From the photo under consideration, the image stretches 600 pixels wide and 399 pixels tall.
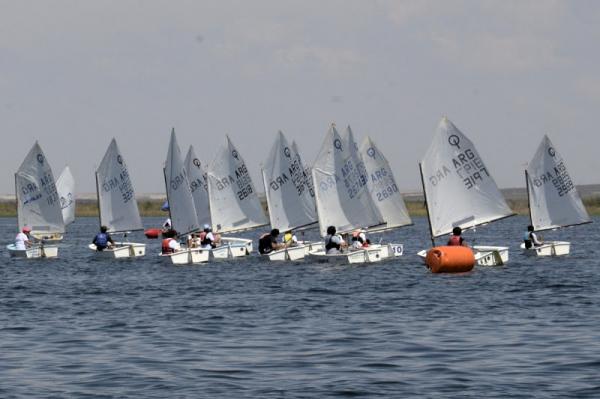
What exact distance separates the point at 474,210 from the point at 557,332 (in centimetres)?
2732

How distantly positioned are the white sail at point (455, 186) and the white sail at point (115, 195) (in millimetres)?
24766

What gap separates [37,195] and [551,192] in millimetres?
31249

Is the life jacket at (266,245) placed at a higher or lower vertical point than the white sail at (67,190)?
lower

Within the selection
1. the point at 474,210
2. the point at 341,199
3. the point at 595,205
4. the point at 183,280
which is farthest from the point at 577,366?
the point at 595,205

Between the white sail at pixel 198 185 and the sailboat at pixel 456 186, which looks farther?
the white sail at pixel 198 185

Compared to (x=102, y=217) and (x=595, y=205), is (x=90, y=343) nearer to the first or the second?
(x=102, y=217)

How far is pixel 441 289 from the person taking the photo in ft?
139

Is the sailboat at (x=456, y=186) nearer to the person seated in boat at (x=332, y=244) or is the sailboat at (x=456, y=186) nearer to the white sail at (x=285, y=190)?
the person seated in boat at (x=332, y=244)

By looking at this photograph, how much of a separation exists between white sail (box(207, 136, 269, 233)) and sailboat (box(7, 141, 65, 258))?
36.3ft

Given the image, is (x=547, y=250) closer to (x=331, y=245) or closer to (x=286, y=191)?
(x=331, y=245)

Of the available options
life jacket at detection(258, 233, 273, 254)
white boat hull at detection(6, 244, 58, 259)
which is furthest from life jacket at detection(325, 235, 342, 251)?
white boat hull at detection(6, 244, 58, 259)

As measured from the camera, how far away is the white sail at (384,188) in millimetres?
68938

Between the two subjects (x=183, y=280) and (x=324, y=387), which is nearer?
(x=324, y=387)

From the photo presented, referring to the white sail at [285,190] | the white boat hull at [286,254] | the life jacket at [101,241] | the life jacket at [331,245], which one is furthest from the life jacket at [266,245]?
the life jacket at [101,241]
